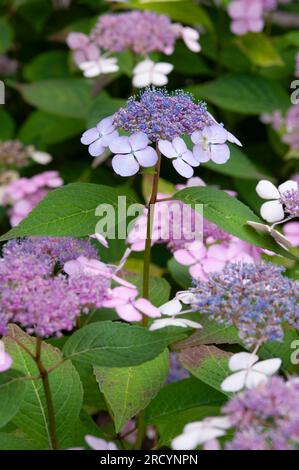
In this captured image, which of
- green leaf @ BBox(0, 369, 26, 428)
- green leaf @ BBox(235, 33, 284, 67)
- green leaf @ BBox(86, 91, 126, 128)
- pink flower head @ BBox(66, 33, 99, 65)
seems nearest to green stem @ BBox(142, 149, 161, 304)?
green leaf @ BBox(0, 369, 26, 428)

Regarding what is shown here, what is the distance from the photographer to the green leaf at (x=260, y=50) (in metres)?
1.89

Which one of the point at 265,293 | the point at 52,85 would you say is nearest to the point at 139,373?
the point at 265,293

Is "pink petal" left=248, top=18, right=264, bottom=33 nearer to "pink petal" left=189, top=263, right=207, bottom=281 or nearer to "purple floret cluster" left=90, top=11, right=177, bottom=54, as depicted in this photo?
"purple floret cluster" left=90, top=11, right=177, bottom=54

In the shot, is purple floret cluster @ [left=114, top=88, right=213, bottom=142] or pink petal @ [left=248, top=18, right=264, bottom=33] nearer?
purple floret cluster @ [left=114, top=88, right=213, bottom=142]

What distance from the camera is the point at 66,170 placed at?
202 cm

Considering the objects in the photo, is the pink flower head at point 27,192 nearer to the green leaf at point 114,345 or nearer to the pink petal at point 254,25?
the pink petal at point 254,25

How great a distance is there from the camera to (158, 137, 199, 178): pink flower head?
87 cm

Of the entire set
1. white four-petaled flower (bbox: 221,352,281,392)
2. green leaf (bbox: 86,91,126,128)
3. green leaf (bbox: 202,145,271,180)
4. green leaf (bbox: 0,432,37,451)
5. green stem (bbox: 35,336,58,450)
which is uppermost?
white four-petaled flower (bbox: 221,352,281,392)

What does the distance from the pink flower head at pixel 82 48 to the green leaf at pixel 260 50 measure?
36 cm

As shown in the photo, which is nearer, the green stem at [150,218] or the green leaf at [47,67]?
the green stem at [150,218]

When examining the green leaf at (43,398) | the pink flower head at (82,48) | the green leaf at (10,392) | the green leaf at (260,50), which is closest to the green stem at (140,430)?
the green leaf at (43,398)

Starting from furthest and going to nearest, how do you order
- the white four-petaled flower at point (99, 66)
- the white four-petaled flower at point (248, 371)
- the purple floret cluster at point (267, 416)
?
the white four-petaled flower at point (99, 66)
the white four-petaled flower at point (248, 371)
the purple floret cluster at point (267, 416)

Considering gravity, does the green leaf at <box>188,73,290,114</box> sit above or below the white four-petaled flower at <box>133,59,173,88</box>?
below

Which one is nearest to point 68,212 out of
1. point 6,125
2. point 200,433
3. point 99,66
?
point 200,433
